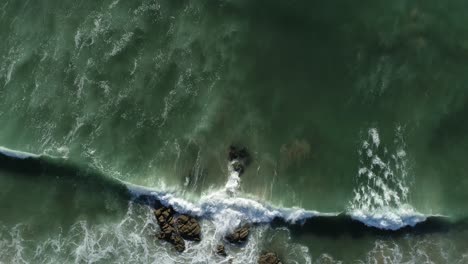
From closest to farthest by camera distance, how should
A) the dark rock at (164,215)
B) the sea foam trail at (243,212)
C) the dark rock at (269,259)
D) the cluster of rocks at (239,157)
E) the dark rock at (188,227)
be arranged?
the dark rock at (269,259)
the sea foam trail at (243,212)
the dark rock at (188,227)
the dark rock at (164,215)
the cluster of rocks at (239,157)

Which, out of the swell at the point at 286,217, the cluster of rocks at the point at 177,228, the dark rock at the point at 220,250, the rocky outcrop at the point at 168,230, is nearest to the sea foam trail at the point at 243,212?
the swell at the point at 286,217

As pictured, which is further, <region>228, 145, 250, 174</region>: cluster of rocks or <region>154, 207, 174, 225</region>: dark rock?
<region>228, 145, 250, 174</region>: cluster of rocks

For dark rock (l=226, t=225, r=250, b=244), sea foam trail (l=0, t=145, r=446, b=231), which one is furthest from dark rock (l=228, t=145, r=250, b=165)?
dark rock (l=226, t=225, r=250, b=244)

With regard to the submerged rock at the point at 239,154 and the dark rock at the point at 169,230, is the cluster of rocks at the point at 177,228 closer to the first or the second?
the dark rock at the point at 169,230

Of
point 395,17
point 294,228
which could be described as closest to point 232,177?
point 294,228

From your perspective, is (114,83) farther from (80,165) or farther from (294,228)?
(294,228)

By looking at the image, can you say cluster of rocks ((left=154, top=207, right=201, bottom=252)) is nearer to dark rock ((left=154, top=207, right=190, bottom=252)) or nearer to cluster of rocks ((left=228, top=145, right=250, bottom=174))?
dark rock ((left=154, top=207, right=190, bottom=252))

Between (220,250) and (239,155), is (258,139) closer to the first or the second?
(239,155)
